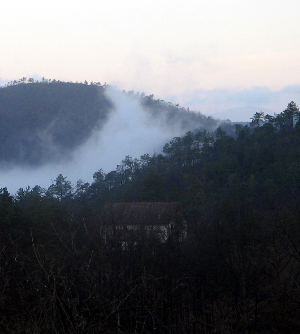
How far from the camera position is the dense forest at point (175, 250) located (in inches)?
181

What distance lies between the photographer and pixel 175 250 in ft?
49.2

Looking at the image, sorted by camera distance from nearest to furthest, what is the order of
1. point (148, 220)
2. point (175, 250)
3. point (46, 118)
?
point (175, 250), point (148, 220), point (46, 118)

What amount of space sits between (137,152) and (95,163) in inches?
317

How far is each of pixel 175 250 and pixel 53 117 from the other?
6931 centimetres

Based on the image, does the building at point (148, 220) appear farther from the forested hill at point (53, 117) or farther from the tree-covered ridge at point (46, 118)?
the tree-covered ridge at point (46, 118)

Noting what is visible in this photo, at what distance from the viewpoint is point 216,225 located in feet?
50.4

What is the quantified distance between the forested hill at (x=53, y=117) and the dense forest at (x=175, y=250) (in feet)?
131

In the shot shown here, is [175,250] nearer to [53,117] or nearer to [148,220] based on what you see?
[148,220]

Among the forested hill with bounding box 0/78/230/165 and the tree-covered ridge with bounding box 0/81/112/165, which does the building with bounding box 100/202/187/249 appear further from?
the tree-covered ridge with bounding box 0/81/112/165

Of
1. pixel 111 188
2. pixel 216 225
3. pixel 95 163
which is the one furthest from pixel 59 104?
pixel 216 225

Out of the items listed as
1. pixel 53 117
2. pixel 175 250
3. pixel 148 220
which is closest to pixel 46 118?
pixel 53 117

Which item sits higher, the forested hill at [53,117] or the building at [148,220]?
the forested hill at [53,117]

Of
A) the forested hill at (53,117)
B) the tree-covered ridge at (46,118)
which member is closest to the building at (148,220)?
the forested hill at (53,117)

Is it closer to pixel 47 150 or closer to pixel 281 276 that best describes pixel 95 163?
pixel 47 150
